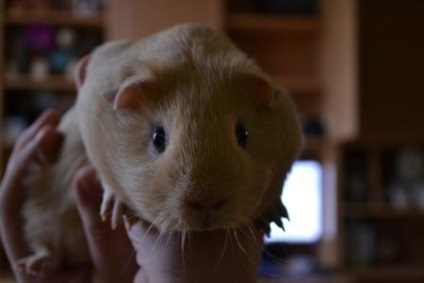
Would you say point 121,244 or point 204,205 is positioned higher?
point 204,205

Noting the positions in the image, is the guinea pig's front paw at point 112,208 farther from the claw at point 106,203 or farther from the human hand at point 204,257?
the human hand at point 204,257

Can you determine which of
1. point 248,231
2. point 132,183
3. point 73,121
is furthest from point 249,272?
point 73,121

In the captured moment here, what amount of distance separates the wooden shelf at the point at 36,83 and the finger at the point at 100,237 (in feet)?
8.97

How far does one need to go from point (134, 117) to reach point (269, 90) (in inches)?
8.0

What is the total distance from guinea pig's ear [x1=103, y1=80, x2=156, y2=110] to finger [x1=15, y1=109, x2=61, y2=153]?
1.30ft

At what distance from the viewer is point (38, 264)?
47.8 inches

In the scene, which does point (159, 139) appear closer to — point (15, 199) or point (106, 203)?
point (106, 203)

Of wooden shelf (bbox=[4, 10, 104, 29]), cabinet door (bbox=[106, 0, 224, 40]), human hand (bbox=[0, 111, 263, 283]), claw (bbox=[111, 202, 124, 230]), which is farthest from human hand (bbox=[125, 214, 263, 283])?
wooden shelf (bbox=[4, 10, 104, 29])

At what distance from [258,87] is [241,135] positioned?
0.09 metres

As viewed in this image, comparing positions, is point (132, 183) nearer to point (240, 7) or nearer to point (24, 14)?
point (24, 14)

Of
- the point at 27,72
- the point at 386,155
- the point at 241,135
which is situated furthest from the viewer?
the point at 386,155

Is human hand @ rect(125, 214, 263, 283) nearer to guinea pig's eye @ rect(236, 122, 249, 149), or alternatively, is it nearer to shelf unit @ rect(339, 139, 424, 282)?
guinea pig's eye @ rect(236, 122, 249, 149)

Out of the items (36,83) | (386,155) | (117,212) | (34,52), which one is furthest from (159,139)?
(386,155)

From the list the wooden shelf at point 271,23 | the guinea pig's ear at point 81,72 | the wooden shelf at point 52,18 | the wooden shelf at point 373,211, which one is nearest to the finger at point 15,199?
the guinea pig's ear at point 81,72
